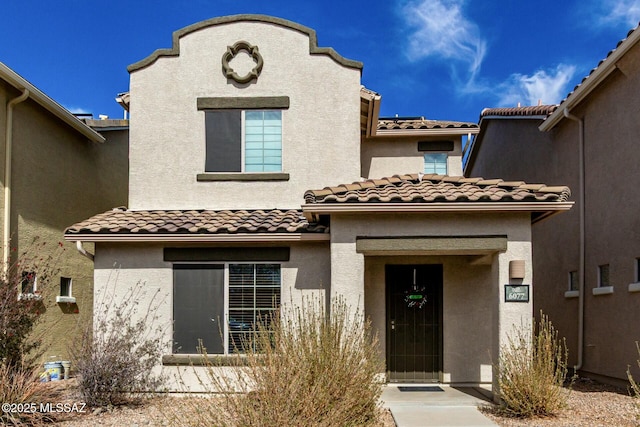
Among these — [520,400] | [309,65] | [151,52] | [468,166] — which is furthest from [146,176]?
[468,166]

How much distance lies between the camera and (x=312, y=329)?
886cm

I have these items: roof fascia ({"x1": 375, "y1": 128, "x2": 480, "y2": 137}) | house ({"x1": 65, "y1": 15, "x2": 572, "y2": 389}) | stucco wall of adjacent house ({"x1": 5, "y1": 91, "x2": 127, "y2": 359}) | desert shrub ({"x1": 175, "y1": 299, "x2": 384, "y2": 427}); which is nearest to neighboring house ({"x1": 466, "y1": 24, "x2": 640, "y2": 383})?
roof fascia ({"x1": 375, "y1": 128, "x2": 480, "y2": 137})

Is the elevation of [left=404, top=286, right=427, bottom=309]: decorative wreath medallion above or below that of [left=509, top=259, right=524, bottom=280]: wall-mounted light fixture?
below

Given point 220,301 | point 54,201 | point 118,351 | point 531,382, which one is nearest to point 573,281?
point 531,382

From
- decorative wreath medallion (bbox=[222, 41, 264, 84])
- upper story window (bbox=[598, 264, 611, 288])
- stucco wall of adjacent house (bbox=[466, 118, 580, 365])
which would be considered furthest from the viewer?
stucco wall of adjacent house (bbox=[466, 118, 580, 365])

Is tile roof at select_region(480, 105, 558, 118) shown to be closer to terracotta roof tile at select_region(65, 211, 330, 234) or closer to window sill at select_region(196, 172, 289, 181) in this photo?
window sill at select_region(196, 172, 289, 181)

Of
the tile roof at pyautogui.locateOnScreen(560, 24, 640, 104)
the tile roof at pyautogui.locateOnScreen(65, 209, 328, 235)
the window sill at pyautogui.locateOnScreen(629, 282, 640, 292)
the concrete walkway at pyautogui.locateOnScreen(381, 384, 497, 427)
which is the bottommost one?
A: the concrete walkway at pyautogui.locateOnScreen(381, 384, 497, 427)

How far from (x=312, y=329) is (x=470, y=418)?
294cm

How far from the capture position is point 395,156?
16.1 meters

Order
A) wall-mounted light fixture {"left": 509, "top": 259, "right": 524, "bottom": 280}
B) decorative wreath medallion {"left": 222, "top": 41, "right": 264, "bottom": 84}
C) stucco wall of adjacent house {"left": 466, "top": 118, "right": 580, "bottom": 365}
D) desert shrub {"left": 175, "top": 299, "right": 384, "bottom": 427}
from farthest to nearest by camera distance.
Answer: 1. stucco wall of adjacent house {"left": 466, "top": 118, "right": 580, "bottom": 365}
2. decorative wreath medallion {"left": 222, "top": 41, "right": 264, "bottom": 84}
3. wall-mounted light fixture {"left": 509, "top": 259, "right": 524, "bottom": 280}
4. desert shrub {"left": 175, "top": 299, "right": 384, "bottom": 427}

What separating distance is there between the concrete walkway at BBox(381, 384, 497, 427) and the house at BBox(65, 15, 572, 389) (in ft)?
2.21

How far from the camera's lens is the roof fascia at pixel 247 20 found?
13484mm

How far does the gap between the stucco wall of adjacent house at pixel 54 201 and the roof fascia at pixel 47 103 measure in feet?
0.69

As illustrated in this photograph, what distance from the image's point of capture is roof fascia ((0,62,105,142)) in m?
12.4
